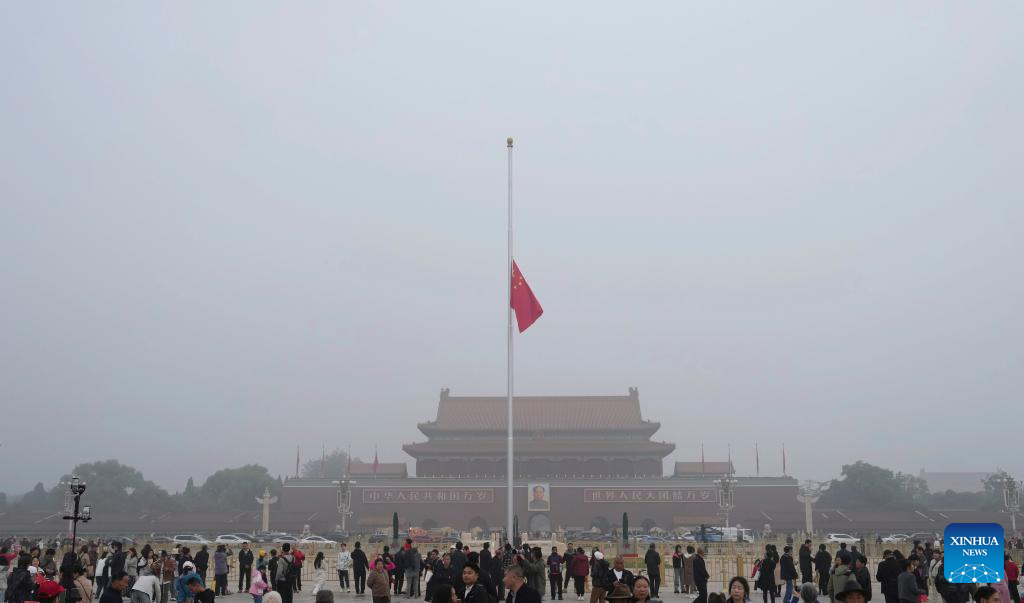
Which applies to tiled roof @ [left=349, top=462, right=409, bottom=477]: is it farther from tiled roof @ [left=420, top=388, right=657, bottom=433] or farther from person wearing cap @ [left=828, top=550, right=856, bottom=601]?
person wearing cap @ [left=828, top=550, right=856, bottom=601]

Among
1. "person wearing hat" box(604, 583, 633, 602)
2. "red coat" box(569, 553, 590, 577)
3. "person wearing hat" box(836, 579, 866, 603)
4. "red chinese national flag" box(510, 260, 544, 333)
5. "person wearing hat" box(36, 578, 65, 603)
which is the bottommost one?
"red coat" box(569, 553, 590, 577)

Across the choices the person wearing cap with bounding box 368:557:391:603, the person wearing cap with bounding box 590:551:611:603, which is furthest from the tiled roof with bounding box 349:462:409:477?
the person wearing cap with bounding box 368:557:391:603

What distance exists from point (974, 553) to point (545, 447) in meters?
49.9

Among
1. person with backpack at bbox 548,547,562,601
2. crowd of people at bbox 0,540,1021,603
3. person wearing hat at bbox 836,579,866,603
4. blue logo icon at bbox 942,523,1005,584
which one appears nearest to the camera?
person wearing hat at bbox 836,579,866,603

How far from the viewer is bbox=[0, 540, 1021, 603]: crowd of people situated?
22.0 ft

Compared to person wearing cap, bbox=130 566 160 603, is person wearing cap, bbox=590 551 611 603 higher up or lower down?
lower down

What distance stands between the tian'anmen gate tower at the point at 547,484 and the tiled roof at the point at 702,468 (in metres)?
0.26

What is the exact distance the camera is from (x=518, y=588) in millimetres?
6664

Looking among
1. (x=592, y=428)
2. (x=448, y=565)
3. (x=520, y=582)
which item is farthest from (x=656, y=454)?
(x=520, y=582)

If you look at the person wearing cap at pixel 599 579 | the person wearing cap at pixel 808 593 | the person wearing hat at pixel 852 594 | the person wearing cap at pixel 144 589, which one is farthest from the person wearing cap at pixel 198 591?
the person wearing hat at pixel 852 594

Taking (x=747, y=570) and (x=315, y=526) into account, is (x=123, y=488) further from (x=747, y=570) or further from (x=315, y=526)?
(x=747, y=570)

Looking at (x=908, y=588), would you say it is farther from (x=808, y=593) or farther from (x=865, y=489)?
(x=865, y=489)

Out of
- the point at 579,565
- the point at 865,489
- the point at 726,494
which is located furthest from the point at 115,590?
the point at 865,489

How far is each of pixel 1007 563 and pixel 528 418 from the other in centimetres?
4572
